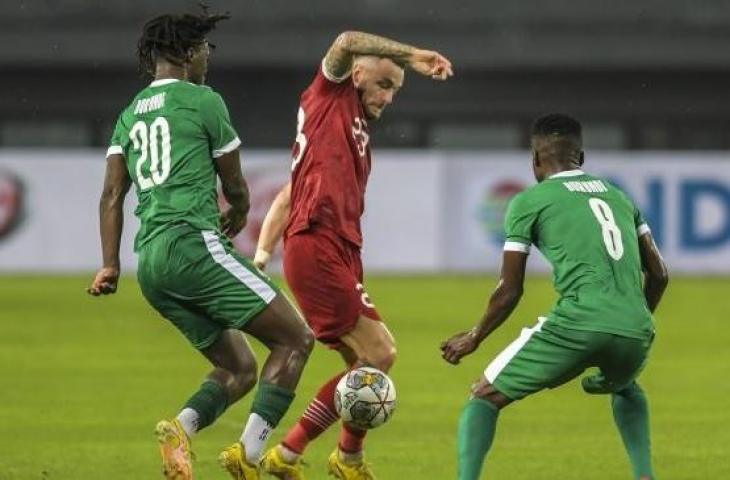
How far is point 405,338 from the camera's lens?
59.1 ft

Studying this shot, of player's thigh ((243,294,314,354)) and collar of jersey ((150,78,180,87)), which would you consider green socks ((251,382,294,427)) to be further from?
collar of jersey ((150,78,180,87))

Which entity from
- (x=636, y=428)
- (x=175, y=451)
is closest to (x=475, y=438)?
(x=636, y=428)

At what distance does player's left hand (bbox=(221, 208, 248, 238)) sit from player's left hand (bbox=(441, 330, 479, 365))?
1313 millimetres

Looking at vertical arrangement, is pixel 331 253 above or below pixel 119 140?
below

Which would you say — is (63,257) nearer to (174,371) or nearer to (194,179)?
(174,371)

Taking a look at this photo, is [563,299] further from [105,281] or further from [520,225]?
[105,281]

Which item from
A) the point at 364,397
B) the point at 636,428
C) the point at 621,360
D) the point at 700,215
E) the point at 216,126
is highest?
the point at 216,126

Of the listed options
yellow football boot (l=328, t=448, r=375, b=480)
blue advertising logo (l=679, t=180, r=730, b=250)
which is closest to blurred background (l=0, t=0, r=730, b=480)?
blue advertising logo (l=679, t=180, r=730, b=250)

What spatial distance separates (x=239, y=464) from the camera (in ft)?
27.1

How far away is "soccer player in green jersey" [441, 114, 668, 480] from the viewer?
26.1 ft

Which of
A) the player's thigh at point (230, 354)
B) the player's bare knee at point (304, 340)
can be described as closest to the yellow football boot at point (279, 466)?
the player's thigh at point (230, 354)

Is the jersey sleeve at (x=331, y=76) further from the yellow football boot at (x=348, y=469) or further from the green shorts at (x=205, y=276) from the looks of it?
the yellow football boot at (x=348, y=469)

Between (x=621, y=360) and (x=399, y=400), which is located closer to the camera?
(x=621, y=360)

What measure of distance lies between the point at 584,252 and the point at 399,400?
17.7ft
